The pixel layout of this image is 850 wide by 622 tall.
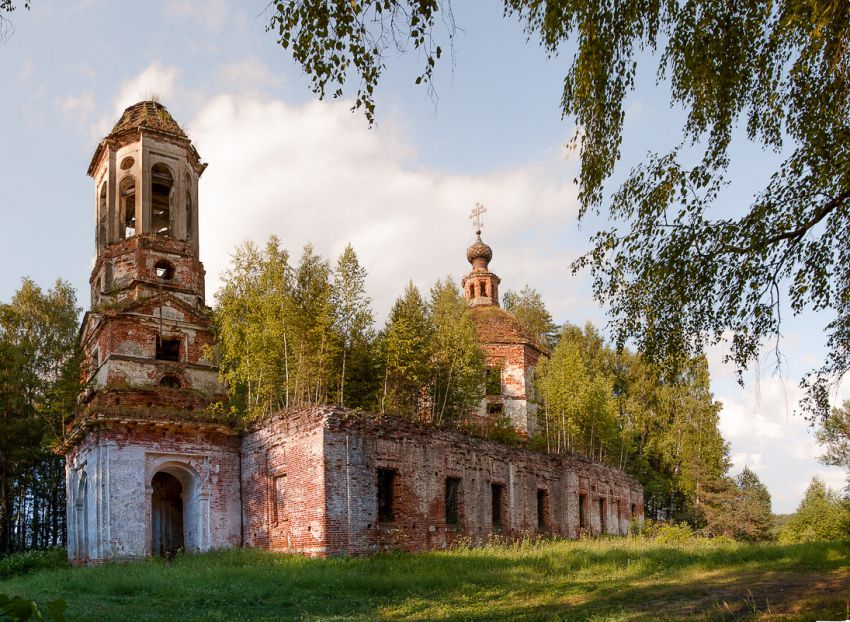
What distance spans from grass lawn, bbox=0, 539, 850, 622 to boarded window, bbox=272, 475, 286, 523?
131 cm

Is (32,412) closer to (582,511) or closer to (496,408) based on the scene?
(496,408)

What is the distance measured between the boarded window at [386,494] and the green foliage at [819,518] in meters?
13.5

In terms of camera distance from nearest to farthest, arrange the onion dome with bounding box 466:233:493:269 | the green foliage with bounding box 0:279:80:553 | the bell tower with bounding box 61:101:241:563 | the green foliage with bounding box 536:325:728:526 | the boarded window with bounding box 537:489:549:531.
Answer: the bell tower with bounding box 61:101:241:563 < the boarded window with bounding box 537:489:549:531 < the green foliage with bounding box 0:279:80:553 < the green foliage with bounding box 536:325:728:526 < the onion dome with bounding box 466:233:493:269

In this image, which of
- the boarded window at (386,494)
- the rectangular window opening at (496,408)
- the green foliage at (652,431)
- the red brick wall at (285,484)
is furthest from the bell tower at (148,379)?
the green foliage at (652,431)

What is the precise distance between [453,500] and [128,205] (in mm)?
13954

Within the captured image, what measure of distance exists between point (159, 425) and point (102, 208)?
8.61m

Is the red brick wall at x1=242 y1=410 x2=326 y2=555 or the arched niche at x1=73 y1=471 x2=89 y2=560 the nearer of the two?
the red brick wall at x1=242 y1=410 x2=326 y2=555

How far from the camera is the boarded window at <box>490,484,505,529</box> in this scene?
24656 millimetres

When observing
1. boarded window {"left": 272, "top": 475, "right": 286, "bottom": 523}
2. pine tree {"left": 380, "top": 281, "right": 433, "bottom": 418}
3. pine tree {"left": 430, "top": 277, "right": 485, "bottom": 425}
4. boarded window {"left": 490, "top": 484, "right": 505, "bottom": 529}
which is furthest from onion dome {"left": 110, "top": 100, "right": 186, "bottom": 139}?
boarded window {"left": 490, "top": 484, "right": 505, "bottom": 529}

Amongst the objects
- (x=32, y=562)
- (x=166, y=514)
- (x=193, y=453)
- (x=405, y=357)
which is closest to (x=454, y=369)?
(x=405, y=357)

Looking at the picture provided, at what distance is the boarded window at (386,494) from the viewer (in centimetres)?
2005

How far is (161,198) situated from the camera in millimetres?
26125

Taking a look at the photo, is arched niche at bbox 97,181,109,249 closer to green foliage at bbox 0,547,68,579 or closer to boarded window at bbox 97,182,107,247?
boarded window at bbox 97,182,107,247

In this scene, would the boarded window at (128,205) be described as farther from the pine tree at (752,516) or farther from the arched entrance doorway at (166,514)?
the pine tree at (752,516)
